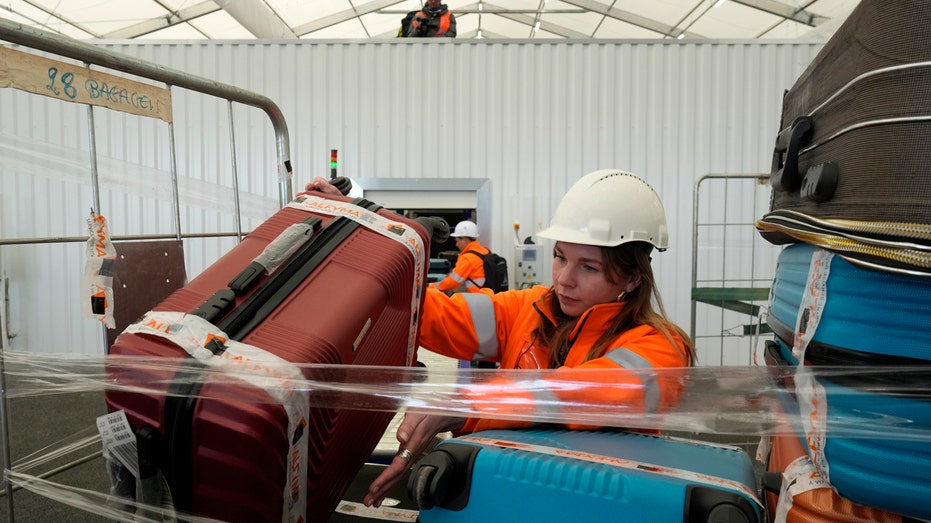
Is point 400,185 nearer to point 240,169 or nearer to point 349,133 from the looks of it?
point 349,133

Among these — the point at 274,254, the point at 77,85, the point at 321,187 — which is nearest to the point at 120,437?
the point at 274,254

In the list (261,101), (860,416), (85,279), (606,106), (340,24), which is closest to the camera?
(860,416)

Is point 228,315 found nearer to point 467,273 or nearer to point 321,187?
point 321,187

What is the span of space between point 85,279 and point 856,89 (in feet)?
4.51

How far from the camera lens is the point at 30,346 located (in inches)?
193

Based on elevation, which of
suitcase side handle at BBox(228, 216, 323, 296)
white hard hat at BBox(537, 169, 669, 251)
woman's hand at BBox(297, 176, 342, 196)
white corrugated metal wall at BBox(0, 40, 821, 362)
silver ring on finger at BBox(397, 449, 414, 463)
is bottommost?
silver ring on finger at BBox(397, 449, 414, 463)

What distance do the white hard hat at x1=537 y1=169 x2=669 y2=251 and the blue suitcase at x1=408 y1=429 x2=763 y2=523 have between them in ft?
1.91

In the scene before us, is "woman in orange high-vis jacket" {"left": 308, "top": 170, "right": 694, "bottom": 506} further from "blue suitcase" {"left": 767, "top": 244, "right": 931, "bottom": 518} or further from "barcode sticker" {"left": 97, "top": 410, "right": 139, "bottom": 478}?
"barcode sticker" {"left": 97, "top": 410, "right": 139, "bottom": 478}

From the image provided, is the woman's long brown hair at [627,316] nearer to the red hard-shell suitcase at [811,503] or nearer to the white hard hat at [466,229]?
the red hard-shell suitcase at [811,503]

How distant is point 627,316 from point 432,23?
4.16 m

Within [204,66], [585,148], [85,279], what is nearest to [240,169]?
[204,66]

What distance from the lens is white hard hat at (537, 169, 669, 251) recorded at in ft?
4.33

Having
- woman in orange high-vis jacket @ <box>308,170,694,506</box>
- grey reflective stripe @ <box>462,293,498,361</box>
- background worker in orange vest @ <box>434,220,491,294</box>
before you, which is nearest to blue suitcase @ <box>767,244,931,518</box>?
woman in orange high-vis jacket @ <box>308,170,694,506</box>

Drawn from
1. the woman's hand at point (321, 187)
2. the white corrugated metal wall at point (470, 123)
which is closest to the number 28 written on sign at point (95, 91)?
the woman's hand at point (321, 187)
